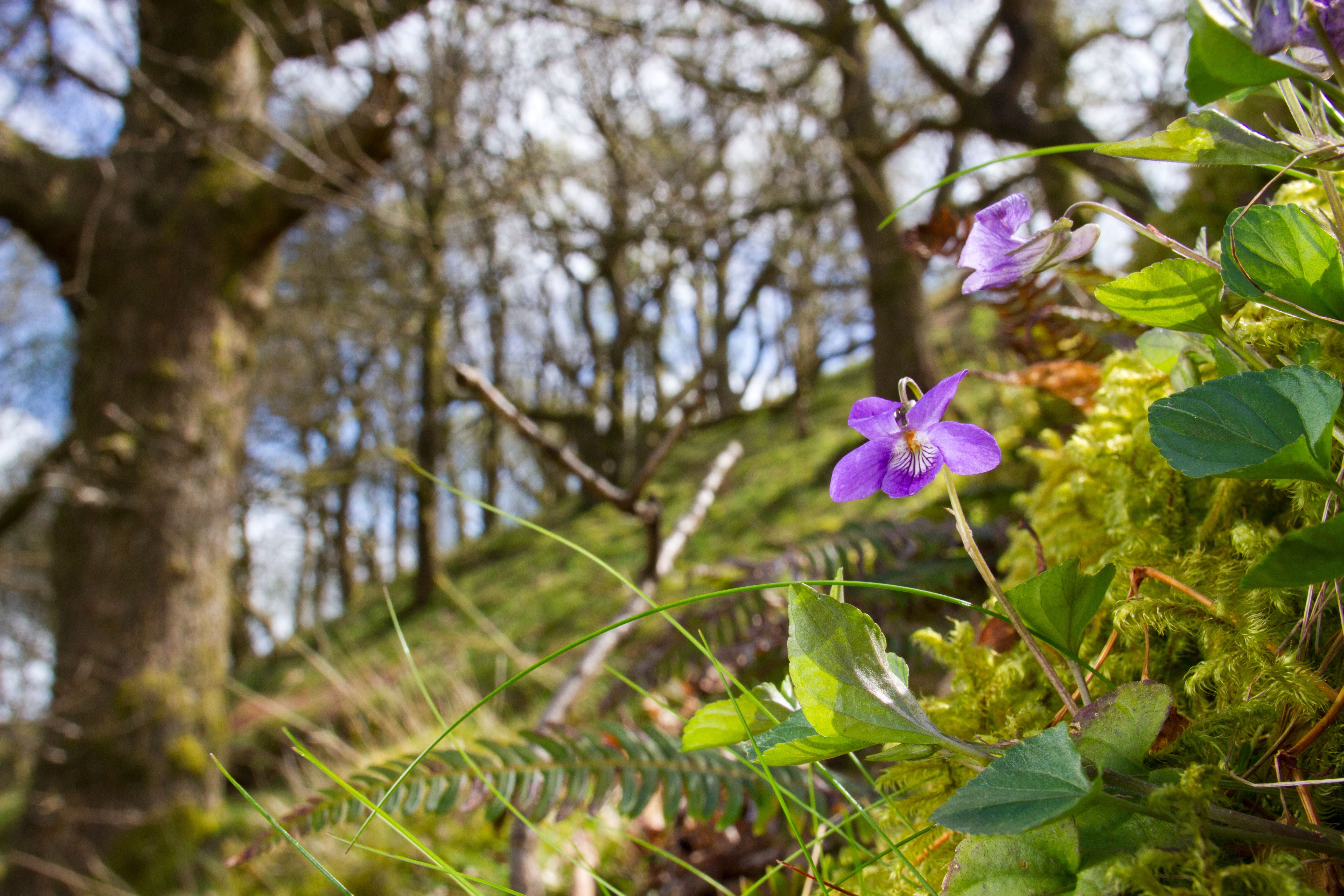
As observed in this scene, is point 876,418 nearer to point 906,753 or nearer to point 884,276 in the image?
point 906,753

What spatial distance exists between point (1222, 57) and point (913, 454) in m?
0.27

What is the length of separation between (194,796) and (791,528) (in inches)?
140

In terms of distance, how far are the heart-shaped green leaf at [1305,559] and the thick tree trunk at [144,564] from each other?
14.1 ft

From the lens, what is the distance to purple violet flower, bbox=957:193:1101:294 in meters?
0.48

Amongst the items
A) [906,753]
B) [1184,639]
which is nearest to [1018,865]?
[906,753]

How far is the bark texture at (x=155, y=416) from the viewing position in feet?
11.5

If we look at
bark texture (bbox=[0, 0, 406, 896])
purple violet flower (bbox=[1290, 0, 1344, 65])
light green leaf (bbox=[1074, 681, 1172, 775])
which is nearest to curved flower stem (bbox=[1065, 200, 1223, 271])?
purple violet flower (bbox=[1290, 0, 1344, 65])

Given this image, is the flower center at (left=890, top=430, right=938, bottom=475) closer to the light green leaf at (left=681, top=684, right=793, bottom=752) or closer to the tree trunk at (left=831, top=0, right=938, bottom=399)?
the light green leaf at (left=681, top=684, right=793, bottom=752)

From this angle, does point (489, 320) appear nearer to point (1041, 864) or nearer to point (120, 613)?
point (120, 613)

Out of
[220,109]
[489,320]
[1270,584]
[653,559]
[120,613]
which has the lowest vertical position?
[1270,584]

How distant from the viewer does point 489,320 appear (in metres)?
12.8

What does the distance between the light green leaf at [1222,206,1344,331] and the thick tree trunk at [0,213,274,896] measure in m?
4.29

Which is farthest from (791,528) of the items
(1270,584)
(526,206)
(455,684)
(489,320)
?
(489,320)

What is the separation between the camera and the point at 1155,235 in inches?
18.2
